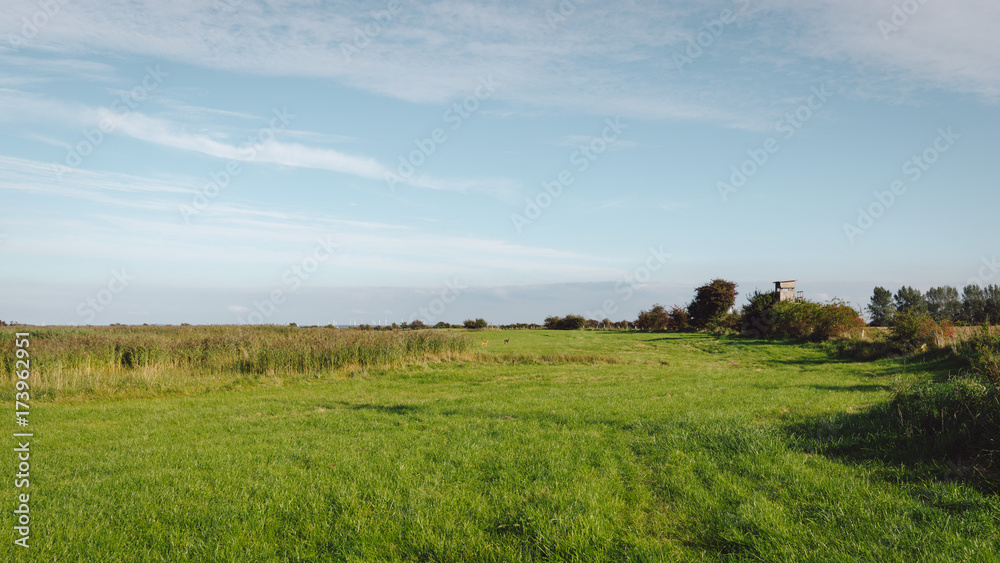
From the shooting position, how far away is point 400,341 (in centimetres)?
2570

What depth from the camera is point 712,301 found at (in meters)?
44.9

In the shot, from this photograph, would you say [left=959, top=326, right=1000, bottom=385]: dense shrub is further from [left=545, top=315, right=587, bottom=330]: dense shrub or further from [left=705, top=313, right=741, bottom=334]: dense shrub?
[left=545, top=315, right=587, bottom=330]: dense shrub

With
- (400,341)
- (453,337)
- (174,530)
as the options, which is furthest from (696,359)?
(174,530)

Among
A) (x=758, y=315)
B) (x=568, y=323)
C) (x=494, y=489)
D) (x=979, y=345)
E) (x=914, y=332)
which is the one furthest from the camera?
(x=568, y=323)

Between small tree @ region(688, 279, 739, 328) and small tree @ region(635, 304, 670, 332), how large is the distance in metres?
2.71

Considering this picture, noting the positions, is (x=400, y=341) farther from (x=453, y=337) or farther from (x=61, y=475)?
(x=61, y=475)

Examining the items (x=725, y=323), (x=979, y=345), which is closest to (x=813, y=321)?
(x=725, y=323)

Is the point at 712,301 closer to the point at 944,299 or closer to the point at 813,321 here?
the point at 813,321

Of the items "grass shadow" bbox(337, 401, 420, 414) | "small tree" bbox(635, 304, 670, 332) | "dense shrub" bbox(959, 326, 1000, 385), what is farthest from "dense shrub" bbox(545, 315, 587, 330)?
"grass shadow" bbox(337, 401, 420, 414)

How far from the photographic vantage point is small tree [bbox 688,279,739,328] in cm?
4462

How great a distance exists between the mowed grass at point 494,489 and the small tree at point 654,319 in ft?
122

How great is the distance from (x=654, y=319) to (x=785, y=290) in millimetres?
12065

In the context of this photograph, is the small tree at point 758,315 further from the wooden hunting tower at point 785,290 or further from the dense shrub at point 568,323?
the dense shrub at point 568,323

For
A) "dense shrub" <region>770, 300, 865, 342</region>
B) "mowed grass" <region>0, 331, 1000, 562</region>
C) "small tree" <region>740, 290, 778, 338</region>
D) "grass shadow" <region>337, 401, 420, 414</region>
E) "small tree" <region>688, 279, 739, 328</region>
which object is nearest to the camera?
"mowed grass" <region>0, 331, 1000, 562</region>
